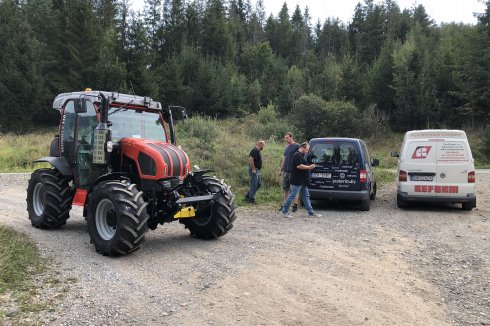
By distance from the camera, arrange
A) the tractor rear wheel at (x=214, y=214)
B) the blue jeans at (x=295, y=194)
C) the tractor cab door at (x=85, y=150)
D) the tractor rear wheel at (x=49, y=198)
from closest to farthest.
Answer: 1. the tractor rear wheel at (x=214, y=214)
2. the tractor cab door at (x=85, y=150)
3. the tractor rear wheel at (x=49, y=198)
4. the blue jeans at (x=295, y=194)

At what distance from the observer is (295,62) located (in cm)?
8344

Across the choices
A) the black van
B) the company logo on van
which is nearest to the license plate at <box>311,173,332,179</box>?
the black van

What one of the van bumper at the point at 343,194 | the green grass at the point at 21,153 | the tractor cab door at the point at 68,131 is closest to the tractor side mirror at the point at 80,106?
the tractor cab door at the point at 68,131


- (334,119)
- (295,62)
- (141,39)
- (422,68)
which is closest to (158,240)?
(334,119)

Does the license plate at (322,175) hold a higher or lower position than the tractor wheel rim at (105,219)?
higher

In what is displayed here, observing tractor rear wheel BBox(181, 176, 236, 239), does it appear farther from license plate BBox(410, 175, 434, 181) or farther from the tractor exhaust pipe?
license plate BBox(410, 175, 434, 181)

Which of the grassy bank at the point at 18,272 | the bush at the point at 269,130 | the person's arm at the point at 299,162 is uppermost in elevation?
the bush at the point at 269,130

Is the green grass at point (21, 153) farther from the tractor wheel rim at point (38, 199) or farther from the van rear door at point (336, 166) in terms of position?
the van rear door at point (336, 166)

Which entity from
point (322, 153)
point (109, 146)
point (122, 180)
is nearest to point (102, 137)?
point (109, 146)

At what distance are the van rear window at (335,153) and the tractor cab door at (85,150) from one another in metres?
6.18

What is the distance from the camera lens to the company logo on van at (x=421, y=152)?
38.8ft

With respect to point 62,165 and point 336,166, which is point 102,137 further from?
point 336,166

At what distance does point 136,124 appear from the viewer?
26.0 feet

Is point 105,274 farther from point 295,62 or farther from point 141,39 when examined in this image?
point 295,62
